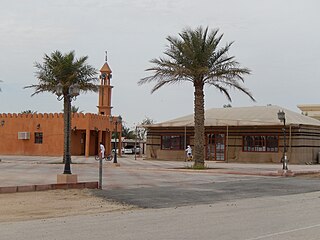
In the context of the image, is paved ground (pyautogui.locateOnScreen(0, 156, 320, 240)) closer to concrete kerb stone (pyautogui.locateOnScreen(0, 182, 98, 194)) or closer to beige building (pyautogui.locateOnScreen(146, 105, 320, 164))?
concrete kerb stone (pyautogui.locateOnScreen(0, 182, 98, 194))

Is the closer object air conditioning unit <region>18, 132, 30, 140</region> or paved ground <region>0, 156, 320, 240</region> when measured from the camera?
paved ground <region>0, 156, 320, 240</region>

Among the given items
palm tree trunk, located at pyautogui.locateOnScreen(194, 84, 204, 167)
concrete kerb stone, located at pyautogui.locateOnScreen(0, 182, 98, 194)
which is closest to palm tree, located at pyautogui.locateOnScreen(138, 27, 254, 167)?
palm tree trunk, located at pyautogui.locateOnScreen(194, 84, 204, 167)

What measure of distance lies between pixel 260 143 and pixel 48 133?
2374cm

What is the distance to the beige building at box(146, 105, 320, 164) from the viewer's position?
47594 mm

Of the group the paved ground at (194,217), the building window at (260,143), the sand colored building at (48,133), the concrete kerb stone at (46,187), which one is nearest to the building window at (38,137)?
the sand colored building at (48,133)

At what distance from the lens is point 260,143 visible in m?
49.5

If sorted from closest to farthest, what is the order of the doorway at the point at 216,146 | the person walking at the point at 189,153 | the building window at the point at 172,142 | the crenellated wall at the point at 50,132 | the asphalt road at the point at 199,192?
the asphalt road at the point at 199,192 < the person walking at the point at 189,153 < the doorway at the point at 216,146 < the building window at the point at 172,142 < the crenellated wall at the point at 50,132

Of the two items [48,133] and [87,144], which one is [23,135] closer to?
[48,133]

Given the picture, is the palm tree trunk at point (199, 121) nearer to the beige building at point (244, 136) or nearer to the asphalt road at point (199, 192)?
the asphalt road at point (199, 192)

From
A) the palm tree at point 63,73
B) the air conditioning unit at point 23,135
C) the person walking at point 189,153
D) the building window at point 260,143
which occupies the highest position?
the palm tree at point 63,73

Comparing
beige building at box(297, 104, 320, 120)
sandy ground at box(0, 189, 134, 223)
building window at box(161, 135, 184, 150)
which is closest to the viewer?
sandy ground at box(0, 189, 134, 223)

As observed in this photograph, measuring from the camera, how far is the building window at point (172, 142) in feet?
179

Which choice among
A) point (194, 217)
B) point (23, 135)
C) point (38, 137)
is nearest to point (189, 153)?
point (38, 137)

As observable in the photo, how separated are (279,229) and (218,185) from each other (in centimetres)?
1229
